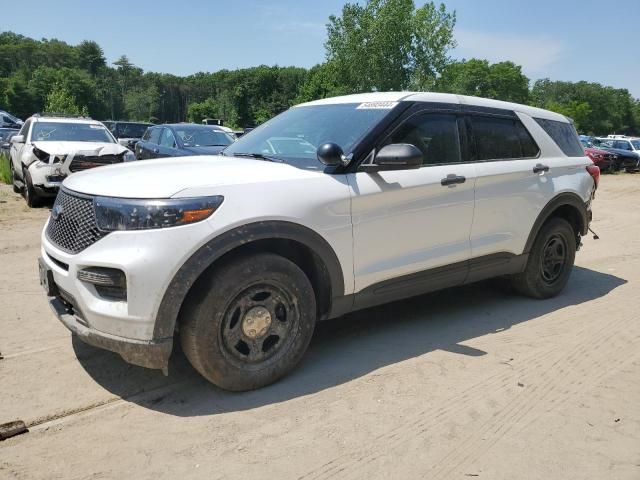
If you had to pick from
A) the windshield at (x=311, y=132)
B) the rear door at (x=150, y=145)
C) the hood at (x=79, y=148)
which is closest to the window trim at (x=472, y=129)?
the windshield at (x=311, y=132)

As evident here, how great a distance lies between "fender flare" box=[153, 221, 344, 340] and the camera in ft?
9.27

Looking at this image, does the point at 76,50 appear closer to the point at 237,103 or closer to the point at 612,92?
the point at 237,103

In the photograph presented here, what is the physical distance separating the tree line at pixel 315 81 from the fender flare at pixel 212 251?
33.0 m

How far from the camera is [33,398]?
3.13m

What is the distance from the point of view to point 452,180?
405cm

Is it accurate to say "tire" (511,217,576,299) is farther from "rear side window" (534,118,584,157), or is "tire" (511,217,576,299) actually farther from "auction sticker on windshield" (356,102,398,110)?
"auction sticker on windshield" (356,102,398,110)

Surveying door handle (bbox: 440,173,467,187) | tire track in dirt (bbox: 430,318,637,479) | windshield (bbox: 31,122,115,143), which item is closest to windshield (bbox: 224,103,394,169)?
door handle (bbox: 440,173,467,187)

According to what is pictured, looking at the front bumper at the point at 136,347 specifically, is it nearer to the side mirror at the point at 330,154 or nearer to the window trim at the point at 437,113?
the side mirror at the point at 330,154

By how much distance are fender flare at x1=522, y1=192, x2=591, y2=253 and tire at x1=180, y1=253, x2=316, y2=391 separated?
251 centimetres

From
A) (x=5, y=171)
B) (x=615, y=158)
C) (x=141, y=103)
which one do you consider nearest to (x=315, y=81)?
(x=141, y=103)

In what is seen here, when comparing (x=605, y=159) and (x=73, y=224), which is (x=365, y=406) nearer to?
(x=73, y=224)

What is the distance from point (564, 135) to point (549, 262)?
4.21 ft

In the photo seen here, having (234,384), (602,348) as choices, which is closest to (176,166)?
(234,384)

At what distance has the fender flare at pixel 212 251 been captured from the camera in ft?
9.27
